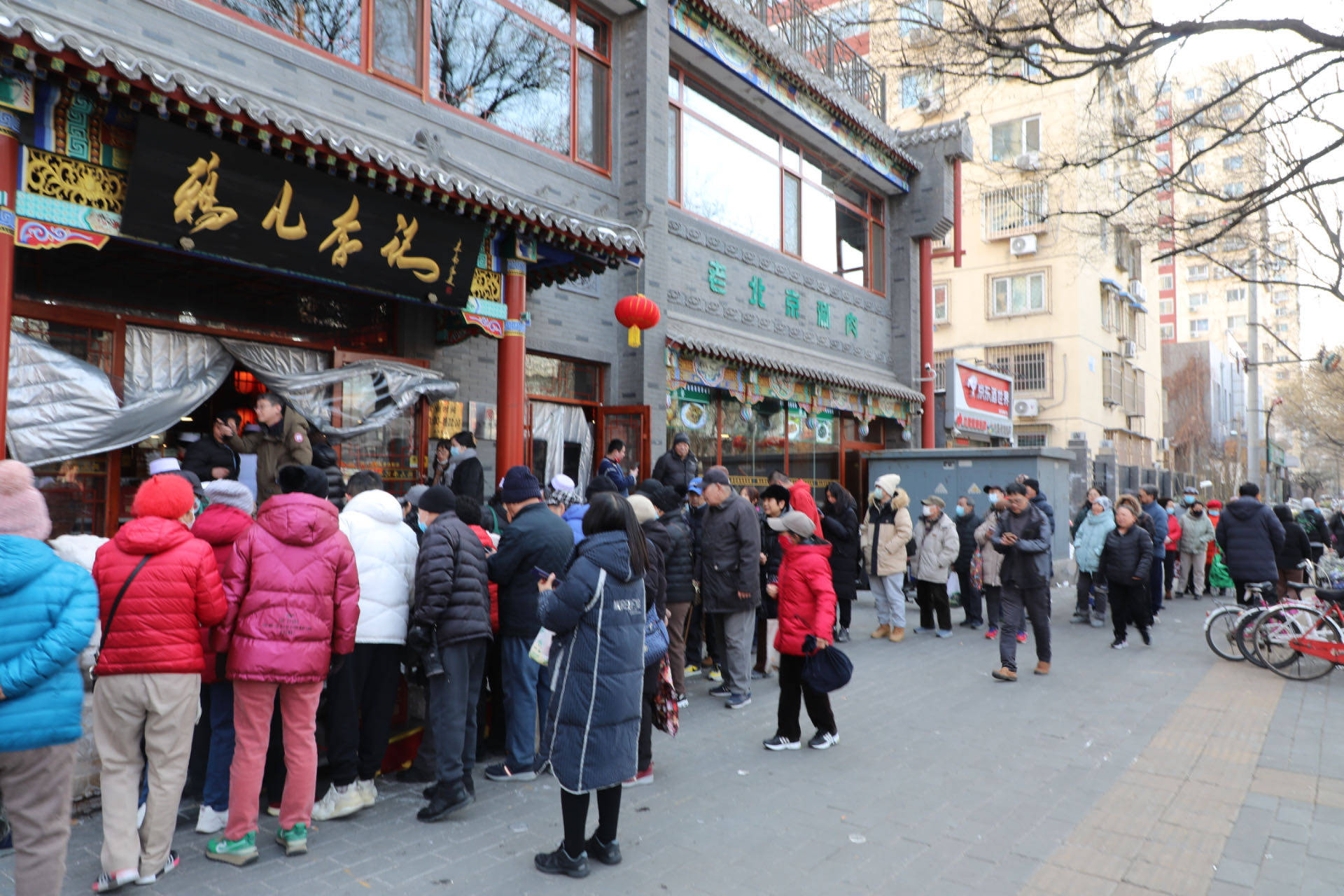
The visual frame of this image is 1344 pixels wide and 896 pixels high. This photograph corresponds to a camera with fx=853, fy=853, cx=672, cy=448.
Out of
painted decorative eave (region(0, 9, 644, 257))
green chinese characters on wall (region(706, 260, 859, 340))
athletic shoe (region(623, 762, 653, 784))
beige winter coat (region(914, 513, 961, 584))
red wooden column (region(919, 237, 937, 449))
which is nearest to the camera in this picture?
painted decorative eave (region(0, 9, 644, 257))

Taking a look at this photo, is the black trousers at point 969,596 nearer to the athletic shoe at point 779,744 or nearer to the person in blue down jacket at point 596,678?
the athletic shoe at point 779,744

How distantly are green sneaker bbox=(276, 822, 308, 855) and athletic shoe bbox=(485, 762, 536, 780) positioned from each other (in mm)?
1332

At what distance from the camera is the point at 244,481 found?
6.76m

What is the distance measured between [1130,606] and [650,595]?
24.3 ft

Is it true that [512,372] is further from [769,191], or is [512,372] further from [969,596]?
[769,191]

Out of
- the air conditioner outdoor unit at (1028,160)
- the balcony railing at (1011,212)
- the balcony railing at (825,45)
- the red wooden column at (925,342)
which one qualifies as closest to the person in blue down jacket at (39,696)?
the balcony railing at (825,45)

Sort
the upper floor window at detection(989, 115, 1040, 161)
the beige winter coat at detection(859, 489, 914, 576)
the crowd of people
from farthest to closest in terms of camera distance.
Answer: the upper floor window at detection(989, 115, 1040, 161), the beige winter coat at detection(859, 489, 914, 576), the crowd of people

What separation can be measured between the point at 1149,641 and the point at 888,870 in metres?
7.75

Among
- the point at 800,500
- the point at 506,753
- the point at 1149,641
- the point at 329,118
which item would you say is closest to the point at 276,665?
the point at 506,753

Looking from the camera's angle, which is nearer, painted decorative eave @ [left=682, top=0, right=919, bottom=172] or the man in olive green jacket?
the man in olive green jacket

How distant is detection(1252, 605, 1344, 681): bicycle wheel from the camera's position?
331 inches

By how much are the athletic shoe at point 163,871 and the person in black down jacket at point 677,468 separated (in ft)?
21.0

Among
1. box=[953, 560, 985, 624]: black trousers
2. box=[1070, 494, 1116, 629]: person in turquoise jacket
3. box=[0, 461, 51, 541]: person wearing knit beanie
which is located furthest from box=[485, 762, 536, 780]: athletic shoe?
box=[1070, 494, 1116, 629]: person in turquoise jacket

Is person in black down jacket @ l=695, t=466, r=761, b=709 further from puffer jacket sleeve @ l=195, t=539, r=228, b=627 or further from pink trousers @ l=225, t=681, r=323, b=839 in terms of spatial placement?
puffer jacket sleeve @ l=195, t=539, r=228, b=627
